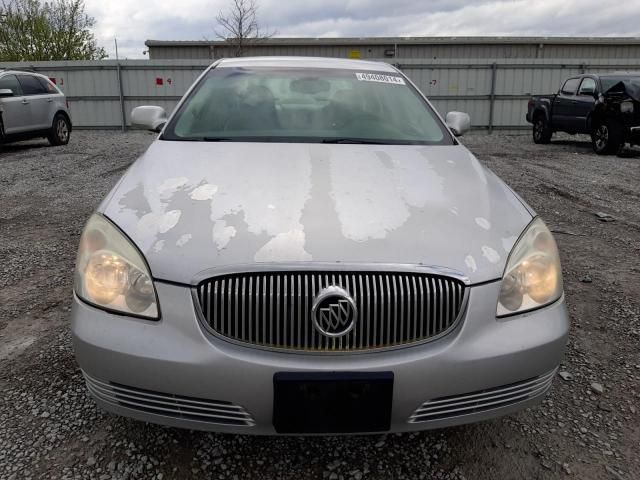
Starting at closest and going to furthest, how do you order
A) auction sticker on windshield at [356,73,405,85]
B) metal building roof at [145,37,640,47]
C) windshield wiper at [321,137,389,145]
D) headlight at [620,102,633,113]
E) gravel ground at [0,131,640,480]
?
gravel ground at [0,131,640,480] < windshield wiper at [321,137,389,145] < auction sticker on windshield at [356,73,405,85] < headlight at [620,102,633,113] < metal building roof at [145,37,640,47]

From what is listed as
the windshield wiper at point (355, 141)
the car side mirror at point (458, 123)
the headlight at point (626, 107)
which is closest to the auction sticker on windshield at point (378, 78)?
the car side mirror at point (458, 123)

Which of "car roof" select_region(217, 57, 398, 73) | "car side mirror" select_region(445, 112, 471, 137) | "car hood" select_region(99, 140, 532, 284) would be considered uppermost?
"car roof" select_region(217, 57, 398, 73)

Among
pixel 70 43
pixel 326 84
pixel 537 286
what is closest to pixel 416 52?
pixel 70 43

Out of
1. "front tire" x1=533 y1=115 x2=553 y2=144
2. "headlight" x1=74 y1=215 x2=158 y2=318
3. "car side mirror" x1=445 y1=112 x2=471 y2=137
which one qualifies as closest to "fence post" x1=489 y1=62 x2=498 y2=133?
"front tire" x1=533 y1=115 x2=553 y2=144

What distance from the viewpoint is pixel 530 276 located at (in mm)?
1688

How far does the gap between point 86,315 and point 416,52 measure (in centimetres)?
2357

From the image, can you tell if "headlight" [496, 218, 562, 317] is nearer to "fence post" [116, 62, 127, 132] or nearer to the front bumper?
the front bumper

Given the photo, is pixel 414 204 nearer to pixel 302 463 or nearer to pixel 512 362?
pixel 512 362

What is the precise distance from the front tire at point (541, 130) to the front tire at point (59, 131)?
10.9m

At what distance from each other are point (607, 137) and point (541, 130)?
2880mm

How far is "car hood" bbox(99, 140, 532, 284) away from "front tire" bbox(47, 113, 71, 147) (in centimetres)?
983

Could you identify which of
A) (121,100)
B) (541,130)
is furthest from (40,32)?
(541,130)

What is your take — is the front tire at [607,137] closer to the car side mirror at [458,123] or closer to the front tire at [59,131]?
the car side mirror at [458,123]

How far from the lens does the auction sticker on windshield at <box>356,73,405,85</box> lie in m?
3.15
